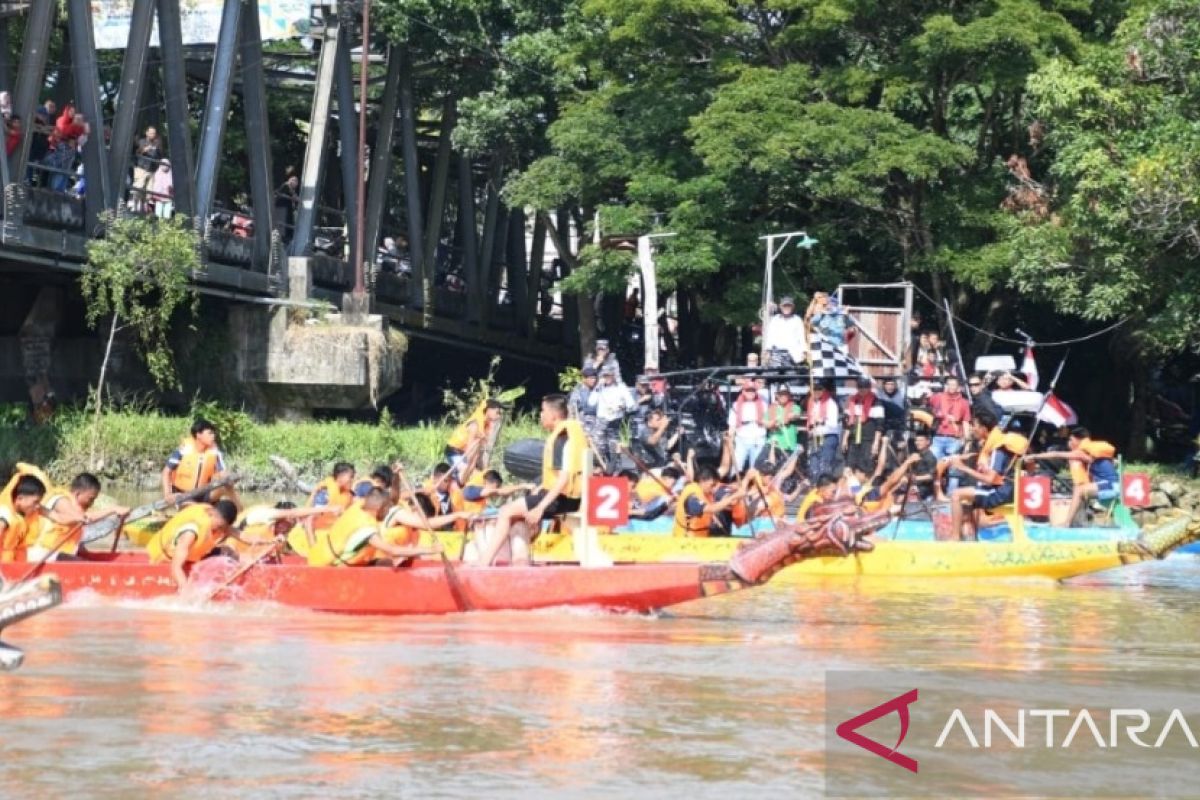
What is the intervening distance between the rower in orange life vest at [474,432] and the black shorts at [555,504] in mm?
4481

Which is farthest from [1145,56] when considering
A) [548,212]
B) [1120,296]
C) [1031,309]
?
[548,212]

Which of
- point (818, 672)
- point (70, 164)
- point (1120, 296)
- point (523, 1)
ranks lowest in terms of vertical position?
point (818, 672)

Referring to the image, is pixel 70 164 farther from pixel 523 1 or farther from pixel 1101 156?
pixel 1101 156

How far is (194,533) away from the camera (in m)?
15.0

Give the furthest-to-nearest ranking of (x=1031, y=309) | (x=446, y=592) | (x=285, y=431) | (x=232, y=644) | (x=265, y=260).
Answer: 1. (x=1031, y=309)
2. (x=265, y=260)
3. (x=285, y=431)
4. (x=446, y=592)
5. (x=232, y=644)

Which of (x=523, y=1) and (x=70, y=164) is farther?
(x=523, y=1)

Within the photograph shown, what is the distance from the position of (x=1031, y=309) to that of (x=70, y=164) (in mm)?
15917

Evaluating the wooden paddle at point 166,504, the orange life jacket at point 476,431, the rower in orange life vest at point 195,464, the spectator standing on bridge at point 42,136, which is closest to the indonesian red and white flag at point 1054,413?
the orange life jacket at point 476,431

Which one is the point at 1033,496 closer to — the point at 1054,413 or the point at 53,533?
the point at 1054,413

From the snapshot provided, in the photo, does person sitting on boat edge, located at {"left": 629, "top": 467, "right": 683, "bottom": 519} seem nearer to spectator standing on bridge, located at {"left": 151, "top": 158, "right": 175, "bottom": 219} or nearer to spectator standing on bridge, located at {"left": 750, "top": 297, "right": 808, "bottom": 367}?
spectator standing on bridge, located at {"left": 750, "top": 297, "right": 808, "bottom": 367}

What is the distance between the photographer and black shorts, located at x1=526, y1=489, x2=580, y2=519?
15156mm

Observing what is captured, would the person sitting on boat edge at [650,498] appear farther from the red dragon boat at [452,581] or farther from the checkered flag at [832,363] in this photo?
the red dragon boat at [452,581]

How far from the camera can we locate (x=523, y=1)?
33781 millimetres

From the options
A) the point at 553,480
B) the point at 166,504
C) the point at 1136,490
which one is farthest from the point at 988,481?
the point at 166,504
